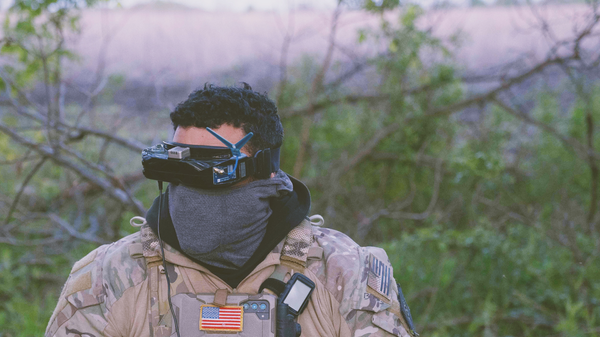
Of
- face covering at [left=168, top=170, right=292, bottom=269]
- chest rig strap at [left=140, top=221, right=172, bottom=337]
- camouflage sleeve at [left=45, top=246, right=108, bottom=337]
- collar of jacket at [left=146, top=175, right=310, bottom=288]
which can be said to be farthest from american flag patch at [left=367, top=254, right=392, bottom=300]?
camouflage sleeve at [left=45, top=246, right=108, bottom=337]

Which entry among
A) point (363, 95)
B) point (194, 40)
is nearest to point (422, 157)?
point (363, 95)

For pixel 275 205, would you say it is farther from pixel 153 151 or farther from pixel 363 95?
pixel 363 95

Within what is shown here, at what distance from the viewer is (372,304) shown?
5.09ft

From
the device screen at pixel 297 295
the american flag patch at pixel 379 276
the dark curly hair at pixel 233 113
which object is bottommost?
the device screen at pixel 297 295

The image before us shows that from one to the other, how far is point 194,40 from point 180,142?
7323 mm

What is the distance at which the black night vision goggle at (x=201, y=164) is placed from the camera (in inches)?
58.6

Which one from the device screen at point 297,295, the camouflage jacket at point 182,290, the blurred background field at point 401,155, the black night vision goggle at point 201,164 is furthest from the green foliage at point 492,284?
the black night vision goggle at point 201,164

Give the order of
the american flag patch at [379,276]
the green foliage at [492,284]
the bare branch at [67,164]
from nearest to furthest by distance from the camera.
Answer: the american flag patch at [379,276], the bare branch at [67,164], the green foliage at [492,284]

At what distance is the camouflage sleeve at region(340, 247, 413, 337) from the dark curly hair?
0.57m

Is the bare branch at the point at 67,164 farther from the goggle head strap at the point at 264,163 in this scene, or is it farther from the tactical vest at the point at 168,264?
the goggle head strap at the point at 264,163

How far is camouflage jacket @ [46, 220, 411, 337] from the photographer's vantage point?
1521 millimetres

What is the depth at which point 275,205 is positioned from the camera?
5.48 ft

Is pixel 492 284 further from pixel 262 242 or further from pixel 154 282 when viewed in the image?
pixel 154 282

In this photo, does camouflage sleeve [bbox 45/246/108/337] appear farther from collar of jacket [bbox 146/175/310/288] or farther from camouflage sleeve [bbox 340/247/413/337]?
camouflage sleeve [bbox 340/247/413/337]
